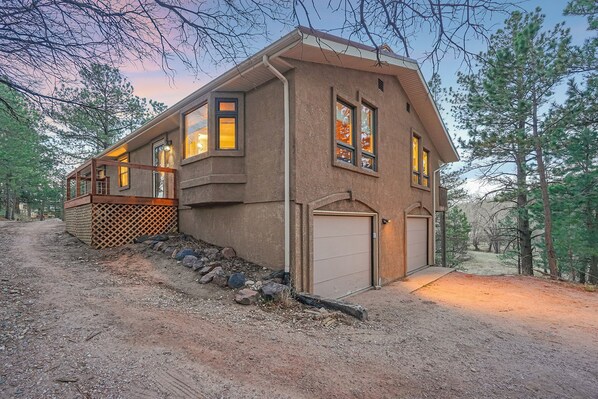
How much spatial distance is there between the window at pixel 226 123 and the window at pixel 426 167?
26.5 feet

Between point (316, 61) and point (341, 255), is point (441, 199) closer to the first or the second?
point (341, 255)

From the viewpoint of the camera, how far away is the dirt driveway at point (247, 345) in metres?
2.79

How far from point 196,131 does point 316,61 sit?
140 inches

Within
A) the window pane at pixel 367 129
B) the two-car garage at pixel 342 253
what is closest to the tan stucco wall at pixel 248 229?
the two-car garage at pixel 342 253

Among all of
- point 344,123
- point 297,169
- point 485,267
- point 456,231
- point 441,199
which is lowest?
point 485,267

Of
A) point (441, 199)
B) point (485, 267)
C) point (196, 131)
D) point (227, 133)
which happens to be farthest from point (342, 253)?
point (485, 267)

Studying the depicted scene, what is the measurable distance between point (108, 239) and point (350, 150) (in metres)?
6.98

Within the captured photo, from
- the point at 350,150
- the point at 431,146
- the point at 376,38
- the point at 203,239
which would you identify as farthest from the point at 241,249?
the point at 431,146

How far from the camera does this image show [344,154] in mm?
7523

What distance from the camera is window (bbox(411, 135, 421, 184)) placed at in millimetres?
11046

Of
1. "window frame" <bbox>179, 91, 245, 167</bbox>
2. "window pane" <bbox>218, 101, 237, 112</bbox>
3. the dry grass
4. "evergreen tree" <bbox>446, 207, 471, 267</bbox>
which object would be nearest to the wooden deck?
"window frame" <bbox>179, 91, 245, 167</bbox>

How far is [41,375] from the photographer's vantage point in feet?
8.64

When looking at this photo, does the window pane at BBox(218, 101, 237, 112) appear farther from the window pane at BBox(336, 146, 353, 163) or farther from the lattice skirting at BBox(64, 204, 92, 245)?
the lattice skirting at BBox(64, 204, 92, 245)

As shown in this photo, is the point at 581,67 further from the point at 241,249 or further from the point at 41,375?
the point at 41,375
